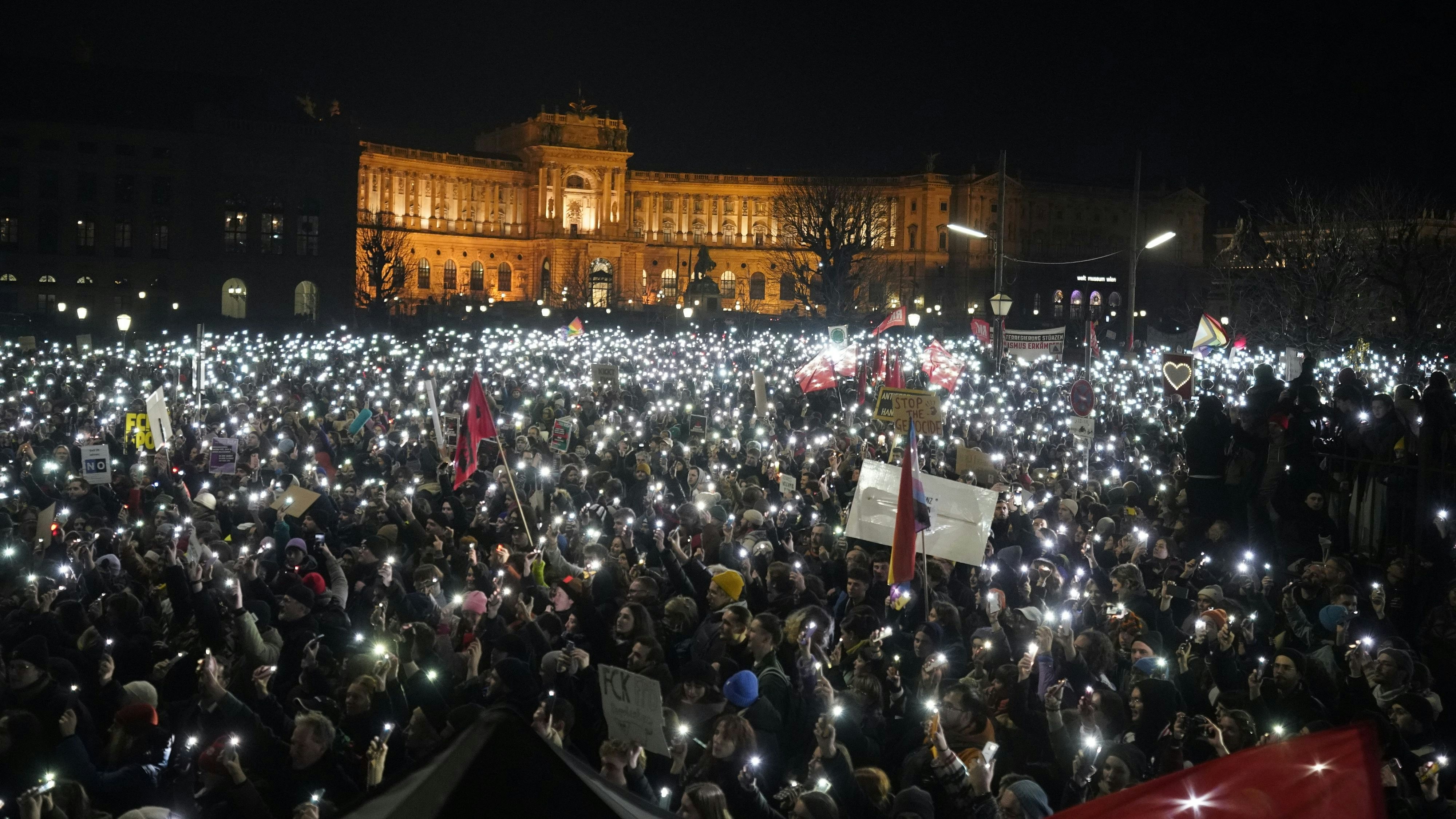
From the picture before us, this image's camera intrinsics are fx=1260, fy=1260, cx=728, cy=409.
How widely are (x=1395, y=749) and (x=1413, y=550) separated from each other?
534 centimetres

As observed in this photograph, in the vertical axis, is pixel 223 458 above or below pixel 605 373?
below

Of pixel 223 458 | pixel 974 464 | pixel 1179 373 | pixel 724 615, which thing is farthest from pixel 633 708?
pixel 1179 373

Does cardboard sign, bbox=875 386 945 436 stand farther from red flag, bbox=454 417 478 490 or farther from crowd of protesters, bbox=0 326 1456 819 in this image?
red flag, bbox=454 417 478 490

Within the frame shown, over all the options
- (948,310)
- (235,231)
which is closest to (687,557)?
(235,231)

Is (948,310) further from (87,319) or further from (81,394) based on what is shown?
(81,394)

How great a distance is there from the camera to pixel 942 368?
65.8ft

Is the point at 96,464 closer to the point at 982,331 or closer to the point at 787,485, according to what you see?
the point at 787,485

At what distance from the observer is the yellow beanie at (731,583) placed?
850cm

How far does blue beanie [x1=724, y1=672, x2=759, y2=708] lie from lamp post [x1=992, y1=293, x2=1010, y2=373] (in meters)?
15.9

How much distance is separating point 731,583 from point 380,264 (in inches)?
2624

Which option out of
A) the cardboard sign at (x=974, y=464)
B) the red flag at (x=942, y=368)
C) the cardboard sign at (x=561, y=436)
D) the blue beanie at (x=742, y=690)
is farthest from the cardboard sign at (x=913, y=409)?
the blue beanie at (x=742, y=690)

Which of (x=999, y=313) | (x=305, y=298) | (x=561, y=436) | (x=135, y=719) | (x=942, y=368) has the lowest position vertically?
(x=135, y=719)

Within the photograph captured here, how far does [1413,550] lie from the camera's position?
33.9 ft

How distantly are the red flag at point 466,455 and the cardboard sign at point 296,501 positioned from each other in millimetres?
1670
